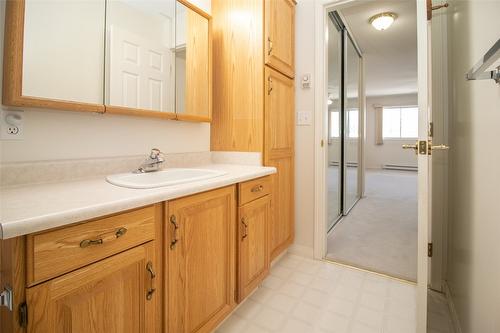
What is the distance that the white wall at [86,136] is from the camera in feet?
3.23

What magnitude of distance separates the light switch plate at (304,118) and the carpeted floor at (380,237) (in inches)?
46.6

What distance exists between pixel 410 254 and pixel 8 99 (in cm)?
282

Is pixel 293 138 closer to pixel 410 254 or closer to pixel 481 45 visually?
pixel 481 45

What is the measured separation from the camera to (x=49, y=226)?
0.59 m

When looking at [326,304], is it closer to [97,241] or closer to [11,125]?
[97,241]

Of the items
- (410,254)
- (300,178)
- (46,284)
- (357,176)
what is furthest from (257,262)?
(357,176)

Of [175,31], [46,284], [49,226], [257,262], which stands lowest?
[257,262]

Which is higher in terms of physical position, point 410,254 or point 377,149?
point 377,149

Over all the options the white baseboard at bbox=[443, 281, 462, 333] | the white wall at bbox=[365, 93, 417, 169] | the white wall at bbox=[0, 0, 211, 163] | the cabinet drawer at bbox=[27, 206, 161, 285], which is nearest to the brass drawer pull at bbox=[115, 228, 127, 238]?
the cabinet drawer at bbox=[27, 206, 161, 285]

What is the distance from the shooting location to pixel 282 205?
199 cm

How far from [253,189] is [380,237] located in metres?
1.86

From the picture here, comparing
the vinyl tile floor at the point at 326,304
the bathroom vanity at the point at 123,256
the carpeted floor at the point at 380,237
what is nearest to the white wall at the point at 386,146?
the carpeted floor at the point at 380,237

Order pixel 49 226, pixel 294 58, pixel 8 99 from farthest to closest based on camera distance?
pixel 294 58
pixel 8 99
pixel 49 226

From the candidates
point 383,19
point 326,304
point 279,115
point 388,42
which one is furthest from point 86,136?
point 388,42
